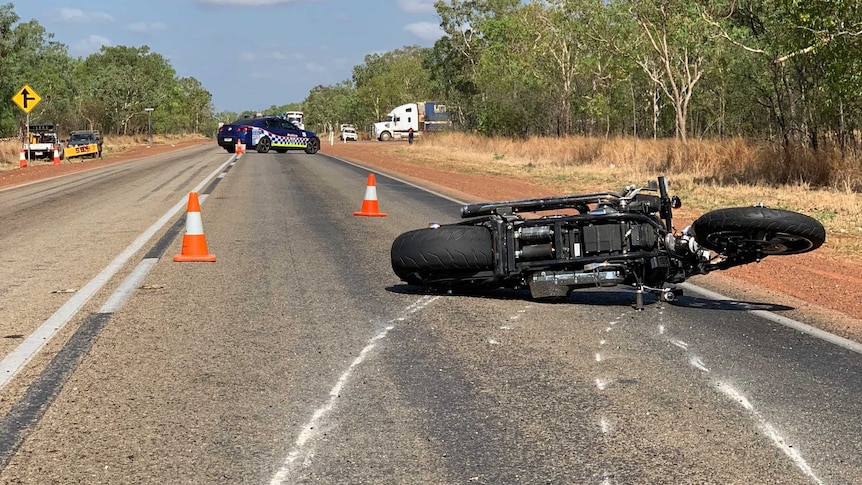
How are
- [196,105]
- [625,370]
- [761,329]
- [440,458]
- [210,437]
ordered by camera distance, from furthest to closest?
[196,105] < [761,329] < [625,370] < [210,437] < [440,458]

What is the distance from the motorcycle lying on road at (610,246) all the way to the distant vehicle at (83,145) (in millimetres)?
41577

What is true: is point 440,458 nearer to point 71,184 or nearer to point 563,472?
point 563,472

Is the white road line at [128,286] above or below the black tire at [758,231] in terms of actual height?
below

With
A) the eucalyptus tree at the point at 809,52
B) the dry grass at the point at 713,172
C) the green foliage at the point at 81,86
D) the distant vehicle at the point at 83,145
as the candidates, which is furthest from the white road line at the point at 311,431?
the green foliage at the point at 81,86

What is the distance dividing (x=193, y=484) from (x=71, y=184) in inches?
909

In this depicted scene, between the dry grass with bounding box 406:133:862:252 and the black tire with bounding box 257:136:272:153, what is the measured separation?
9887 mm

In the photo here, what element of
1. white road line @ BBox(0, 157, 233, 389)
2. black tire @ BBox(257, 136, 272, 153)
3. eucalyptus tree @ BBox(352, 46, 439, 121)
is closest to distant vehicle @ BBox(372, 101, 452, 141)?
eucalyptus tree @ BBox(352, 46, 439, 121)

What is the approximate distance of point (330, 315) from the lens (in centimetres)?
712

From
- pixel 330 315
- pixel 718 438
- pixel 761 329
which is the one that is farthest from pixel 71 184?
pixel 718 438

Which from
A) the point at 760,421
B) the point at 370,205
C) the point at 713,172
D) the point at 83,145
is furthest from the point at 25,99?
the point at 760,421

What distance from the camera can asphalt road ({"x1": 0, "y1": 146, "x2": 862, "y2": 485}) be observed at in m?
4.01

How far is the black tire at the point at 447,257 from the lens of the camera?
7512mm

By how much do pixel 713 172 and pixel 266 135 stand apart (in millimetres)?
25116

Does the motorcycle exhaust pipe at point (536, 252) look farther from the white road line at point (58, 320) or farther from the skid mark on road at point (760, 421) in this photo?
the white road line at point (58, 320)
